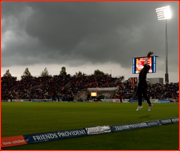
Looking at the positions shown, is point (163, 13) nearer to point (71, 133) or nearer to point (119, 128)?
point (119, 128)

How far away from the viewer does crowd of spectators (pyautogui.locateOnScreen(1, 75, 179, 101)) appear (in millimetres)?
56250

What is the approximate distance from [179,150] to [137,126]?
2836 mm

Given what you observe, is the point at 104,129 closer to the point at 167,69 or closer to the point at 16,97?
the point at 167,69

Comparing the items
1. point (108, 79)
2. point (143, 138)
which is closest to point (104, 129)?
point (143, 138)

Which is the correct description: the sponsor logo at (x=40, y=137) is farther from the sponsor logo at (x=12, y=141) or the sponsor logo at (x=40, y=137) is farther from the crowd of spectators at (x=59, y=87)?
the crowd of spectators at (x=59, y=87)

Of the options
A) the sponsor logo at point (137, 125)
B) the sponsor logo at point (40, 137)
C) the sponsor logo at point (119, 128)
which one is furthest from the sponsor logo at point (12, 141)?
the sponsor logo at point (137, 125)

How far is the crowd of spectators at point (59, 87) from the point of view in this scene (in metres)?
56.2

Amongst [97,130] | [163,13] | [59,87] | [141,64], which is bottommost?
[59,87]

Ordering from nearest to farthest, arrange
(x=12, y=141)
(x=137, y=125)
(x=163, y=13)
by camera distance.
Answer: (x=12, y=141), (x=137, y=125), (x=163, y=13)

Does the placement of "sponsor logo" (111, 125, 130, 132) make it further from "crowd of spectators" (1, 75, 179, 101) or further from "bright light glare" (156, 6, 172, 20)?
"crowd of spectators" (1, 75, 179, 101)

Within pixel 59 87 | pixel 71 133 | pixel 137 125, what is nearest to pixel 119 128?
pixel 137 125

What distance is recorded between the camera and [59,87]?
65.2m

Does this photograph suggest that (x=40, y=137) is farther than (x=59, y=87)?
No

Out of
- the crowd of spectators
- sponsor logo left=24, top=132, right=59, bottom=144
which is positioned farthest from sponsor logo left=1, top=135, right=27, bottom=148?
the crowd of spectators
